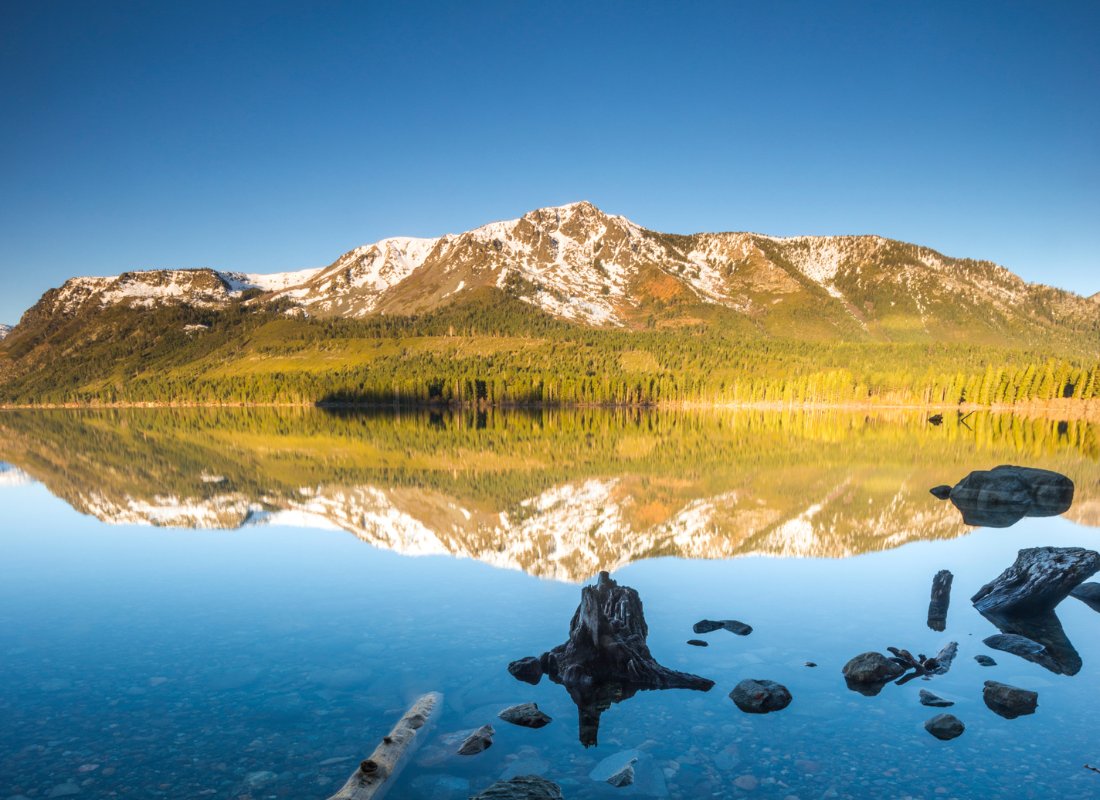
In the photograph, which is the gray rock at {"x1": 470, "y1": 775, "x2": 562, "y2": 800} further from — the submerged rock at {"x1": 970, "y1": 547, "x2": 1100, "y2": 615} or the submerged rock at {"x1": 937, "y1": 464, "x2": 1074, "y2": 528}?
the submerged rock at {"x1": 937, "y1": 464, "x2": 1074, "y2": 528}

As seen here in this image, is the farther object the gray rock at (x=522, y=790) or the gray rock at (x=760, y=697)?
the gray rock at (x=760, y=697)

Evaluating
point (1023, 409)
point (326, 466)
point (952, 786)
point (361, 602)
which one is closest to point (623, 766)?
point (952, 786)

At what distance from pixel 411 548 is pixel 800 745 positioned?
73.3 feet

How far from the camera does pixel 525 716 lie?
578 inches

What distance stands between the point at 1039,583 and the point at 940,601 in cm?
328

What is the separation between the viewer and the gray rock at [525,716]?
14578 millimetres

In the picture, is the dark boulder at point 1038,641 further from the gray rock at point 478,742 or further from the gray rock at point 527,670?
the gray rock at point 478,742

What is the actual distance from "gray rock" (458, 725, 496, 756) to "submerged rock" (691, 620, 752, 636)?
28.8 feet

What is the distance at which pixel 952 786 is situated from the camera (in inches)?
479

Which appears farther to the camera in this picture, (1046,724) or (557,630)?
(557,630)

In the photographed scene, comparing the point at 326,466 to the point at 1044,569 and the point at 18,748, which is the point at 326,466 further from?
A: the point at 1044,569

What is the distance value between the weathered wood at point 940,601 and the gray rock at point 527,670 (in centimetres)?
1265

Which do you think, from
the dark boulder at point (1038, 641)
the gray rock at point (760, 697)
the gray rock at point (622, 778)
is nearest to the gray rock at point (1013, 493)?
the dark boulder at point (1038, 641)

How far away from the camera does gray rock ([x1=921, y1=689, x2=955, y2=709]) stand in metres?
15.4
